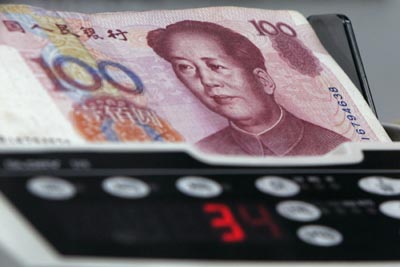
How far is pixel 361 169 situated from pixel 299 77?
0.82 feet

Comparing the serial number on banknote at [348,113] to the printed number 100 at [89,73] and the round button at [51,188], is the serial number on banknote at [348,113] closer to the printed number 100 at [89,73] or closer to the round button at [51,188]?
the printed number 100 at [89,73]

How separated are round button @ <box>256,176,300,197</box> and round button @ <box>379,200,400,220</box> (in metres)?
0.05

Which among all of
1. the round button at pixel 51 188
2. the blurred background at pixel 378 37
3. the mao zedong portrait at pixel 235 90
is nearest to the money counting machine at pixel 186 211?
the round button at pixel 51 188

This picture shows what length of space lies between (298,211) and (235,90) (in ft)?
0.85

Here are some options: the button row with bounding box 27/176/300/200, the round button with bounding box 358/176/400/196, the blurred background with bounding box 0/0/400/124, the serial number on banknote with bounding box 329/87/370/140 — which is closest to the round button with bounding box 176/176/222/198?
the button row with bounding box 27/176/300/200

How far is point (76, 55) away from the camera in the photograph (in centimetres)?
66

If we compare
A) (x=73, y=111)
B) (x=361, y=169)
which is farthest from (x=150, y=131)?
(x=361, y=169)

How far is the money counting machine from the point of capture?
1.23ft

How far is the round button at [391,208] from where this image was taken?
47cm

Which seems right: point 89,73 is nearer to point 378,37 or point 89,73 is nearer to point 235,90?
point 235,90

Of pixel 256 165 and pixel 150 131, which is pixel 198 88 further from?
pixel 256 165

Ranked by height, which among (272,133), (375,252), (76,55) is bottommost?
(375,252)

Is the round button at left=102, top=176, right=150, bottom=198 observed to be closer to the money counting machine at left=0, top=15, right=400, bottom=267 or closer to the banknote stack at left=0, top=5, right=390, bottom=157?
the money counting machine at left=0, top=15, right=400, bottom=267

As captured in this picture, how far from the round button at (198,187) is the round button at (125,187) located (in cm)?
2
